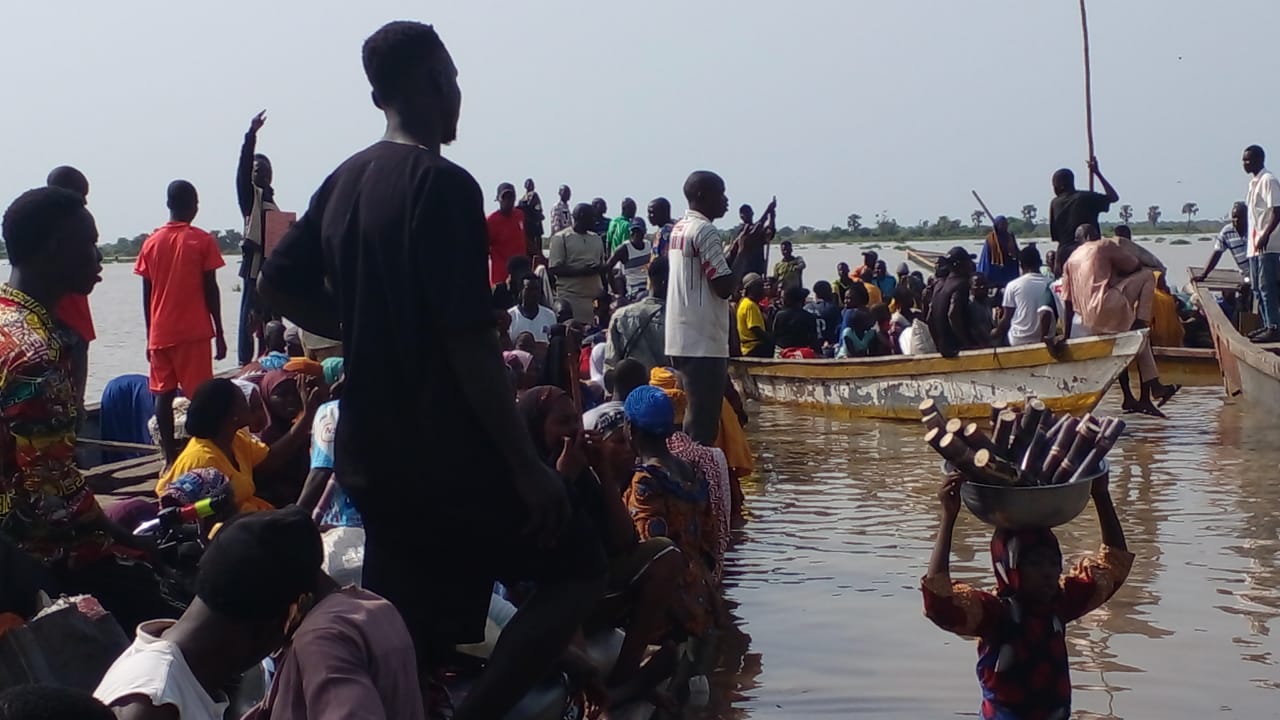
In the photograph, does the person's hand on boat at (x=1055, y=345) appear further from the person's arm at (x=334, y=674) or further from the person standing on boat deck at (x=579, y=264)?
the person's arm at (x=334, y=674)

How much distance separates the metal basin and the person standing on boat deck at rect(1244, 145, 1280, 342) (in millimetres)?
10149

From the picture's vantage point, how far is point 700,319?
7.36 meters

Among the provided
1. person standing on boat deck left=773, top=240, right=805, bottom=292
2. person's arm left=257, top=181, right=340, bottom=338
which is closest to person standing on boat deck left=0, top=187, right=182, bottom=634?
person's arm left=257, top=181, right=340, bottom=338

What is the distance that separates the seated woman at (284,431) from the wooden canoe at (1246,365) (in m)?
8.65

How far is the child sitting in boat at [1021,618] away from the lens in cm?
416

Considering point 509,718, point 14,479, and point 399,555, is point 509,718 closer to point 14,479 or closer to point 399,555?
point 399,555

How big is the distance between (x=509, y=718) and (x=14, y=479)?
1.42 meters

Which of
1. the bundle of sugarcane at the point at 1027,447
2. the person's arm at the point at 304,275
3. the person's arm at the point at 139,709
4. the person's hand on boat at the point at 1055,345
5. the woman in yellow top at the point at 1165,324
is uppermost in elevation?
the person's arm at the point at 304,275

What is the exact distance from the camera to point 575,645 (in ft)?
15.6

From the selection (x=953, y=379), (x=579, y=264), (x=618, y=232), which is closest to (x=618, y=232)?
(x=618, y=232)

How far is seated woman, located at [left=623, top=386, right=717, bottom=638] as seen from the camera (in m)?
5.71

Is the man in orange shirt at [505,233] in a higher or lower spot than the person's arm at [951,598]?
higher

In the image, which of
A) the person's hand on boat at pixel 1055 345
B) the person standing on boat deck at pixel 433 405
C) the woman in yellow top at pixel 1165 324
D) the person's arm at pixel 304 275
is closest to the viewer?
the person standing on boat deck at pixel 433 405

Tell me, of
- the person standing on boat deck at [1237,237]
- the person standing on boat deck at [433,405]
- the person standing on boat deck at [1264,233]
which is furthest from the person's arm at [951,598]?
the person standing on boat deck at [1237,237]
